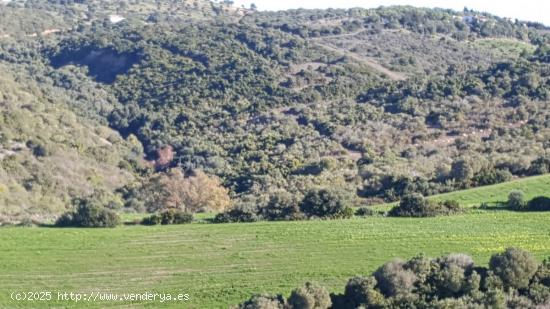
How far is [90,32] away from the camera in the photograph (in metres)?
135

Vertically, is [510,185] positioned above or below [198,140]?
above

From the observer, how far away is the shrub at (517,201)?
38.8m

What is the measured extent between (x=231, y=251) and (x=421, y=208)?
422 inches

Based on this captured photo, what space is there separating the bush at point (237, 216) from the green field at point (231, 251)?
51.9 inches

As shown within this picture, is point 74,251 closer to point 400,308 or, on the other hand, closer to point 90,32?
point 400,308

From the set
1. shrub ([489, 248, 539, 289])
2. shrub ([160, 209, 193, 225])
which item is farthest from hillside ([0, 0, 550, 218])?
shrub ([489, 248, 539, 289])

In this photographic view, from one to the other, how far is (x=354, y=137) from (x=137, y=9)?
102067mm

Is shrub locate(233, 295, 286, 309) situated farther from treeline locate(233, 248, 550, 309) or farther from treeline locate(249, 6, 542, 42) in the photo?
treeline locate(249, 6, 542, 42)

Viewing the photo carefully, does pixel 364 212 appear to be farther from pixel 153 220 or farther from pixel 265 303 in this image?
pixel 265 303

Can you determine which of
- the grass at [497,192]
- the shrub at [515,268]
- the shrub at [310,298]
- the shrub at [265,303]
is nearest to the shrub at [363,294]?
the shrub at [310,298]

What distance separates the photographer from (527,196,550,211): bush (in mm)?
38281

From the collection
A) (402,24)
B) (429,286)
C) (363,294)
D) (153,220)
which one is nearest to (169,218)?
(153,220)

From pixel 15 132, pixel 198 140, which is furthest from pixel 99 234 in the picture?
pixel 198 140

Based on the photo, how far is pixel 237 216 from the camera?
37.8 meters
